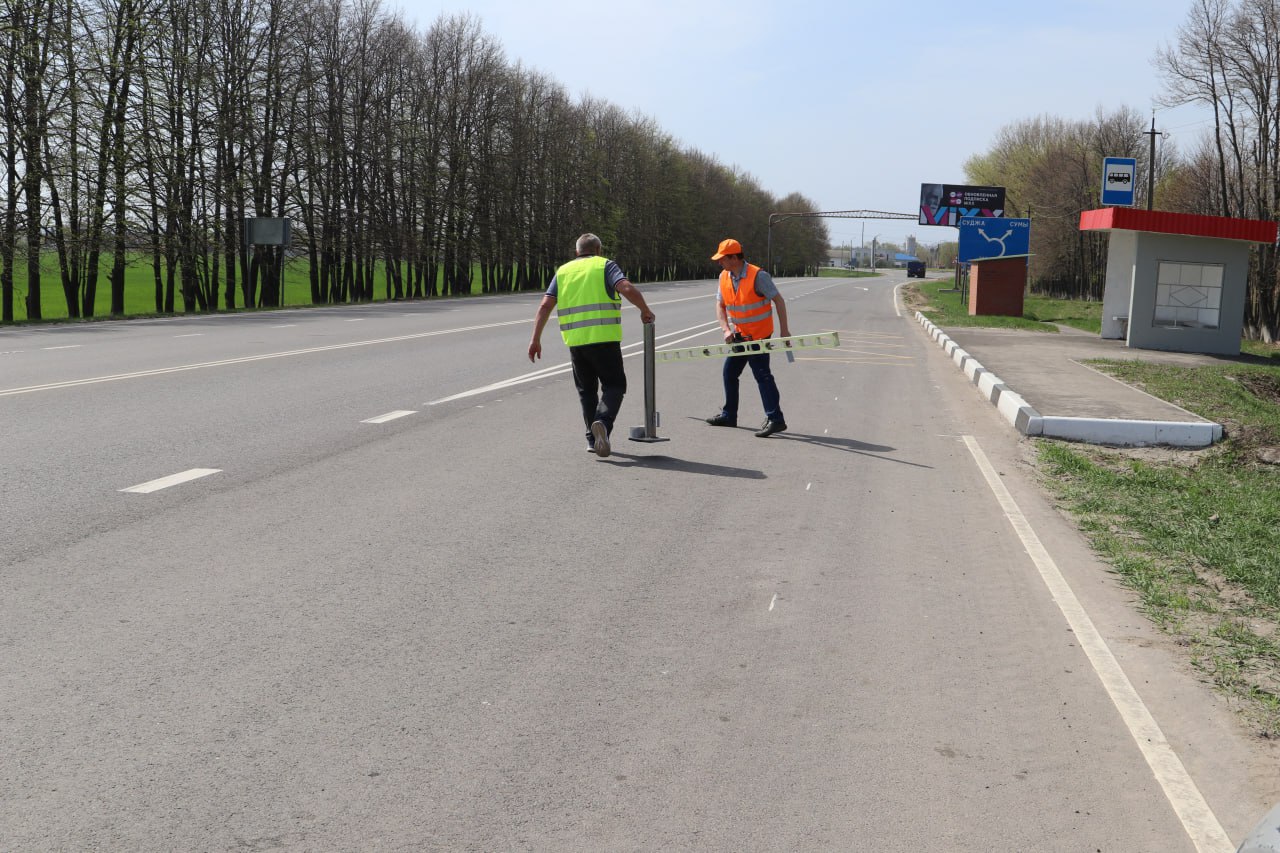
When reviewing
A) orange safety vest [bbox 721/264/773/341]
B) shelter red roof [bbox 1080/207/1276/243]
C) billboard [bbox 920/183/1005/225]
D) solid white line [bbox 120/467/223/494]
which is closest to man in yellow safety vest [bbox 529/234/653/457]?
orange safety vest [bbox 721/264/773/341]

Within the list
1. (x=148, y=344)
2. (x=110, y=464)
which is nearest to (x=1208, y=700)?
(x=110, y=464)

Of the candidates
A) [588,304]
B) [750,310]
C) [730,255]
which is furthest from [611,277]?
[750,310]

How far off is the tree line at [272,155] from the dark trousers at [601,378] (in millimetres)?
28394

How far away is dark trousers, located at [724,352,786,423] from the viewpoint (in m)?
10.5

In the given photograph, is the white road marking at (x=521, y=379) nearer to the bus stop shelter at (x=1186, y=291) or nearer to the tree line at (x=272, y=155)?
the bus stop shelter at (x=1186, y=291)

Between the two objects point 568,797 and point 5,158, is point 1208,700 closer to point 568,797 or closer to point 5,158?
point 568,797

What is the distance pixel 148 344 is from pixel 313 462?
11278 mm

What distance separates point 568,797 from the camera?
327 cm

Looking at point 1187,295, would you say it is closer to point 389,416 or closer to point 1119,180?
point 1119,180

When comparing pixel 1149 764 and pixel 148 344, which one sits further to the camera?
pixel 148 344

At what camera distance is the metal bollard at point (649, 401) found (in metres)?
9.77

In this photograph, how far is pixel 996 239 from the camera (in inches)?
1513

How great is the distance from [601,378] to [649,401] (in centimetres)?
90

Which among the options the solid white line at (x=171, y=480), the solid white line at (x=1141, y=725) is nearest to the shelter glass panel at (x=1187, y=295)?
the solid white line at (x=1141, y=725)
